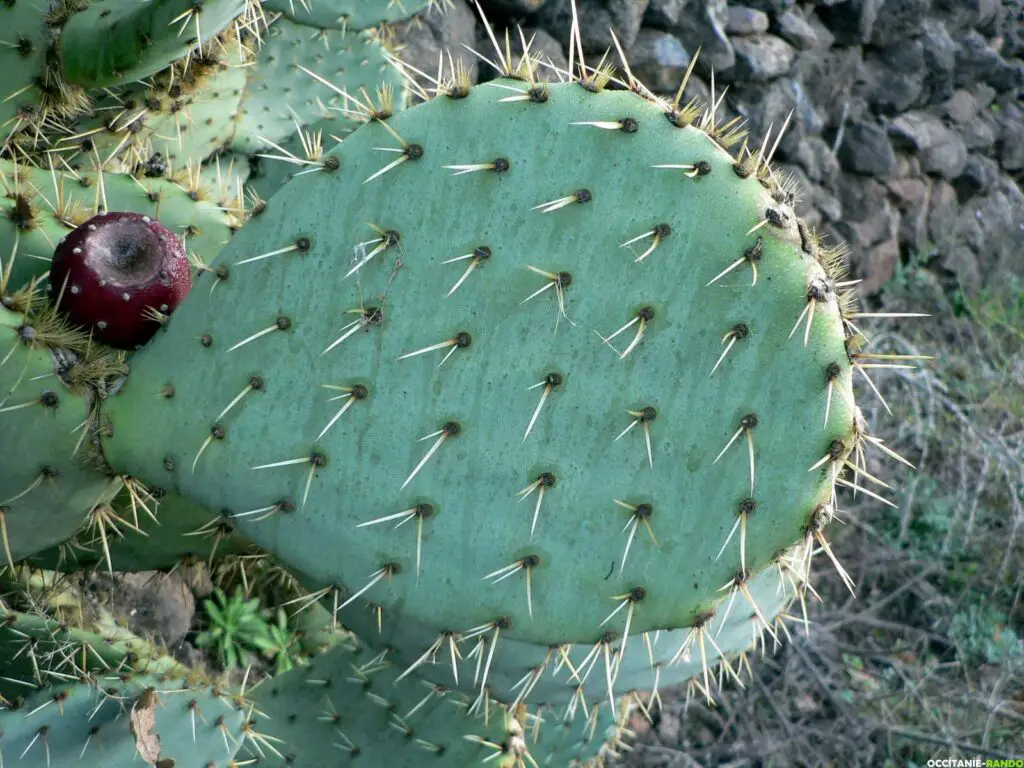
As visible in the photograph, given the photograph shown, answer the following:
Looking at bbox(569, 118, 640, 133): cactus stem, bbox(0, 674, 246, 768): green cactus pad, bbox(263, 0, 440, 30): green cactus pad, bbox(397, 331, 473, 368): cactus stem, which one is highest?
bbox(569, 118, 640, 133): cactus stem

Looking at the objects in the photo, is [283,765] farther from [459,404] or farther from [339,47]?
[339,47]

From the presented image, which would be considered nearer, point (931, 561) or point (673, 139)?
point (673, 139)

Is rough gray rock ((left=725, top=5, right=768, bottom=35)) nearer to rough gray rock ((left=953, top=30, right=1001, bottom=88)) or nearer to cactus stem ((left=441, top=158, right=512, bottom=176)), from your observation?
rough gray rock ((left=953, top=30, right=1001, bottom=88))

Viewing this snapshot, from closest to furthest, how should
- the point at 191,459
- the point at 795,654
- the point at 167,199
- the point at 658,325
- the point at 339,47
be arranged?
the point at 658,325 → the point at 191,459 → the point at 167,199 → the point at 339,47 → the point at 795,654

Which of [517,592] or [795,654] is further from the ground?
[517,592]

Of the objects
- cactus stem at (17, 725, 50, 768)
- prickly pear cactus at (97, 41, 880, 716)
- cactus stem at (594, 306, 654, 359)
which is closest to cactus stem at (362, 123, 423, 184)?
prickly pear cactus at (97, 41, 880, 716)

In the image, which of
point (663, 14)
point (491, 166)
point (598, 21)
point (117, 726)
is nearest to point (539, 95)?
point (491, 166)

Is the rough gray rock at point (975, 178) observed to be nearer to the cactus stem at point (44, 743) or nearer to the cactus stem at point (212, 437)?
the cactus stem at point (212, 437)

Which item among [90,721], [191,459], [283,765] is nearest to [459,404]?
[191,459]

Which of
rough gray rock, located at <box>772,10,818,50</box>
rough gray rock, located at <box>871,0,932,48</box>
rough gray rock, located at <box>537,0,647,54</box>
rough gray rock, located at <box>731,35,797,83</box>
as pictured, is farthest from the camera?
rough gray rock, located at <box>871,0,932,48</box>
